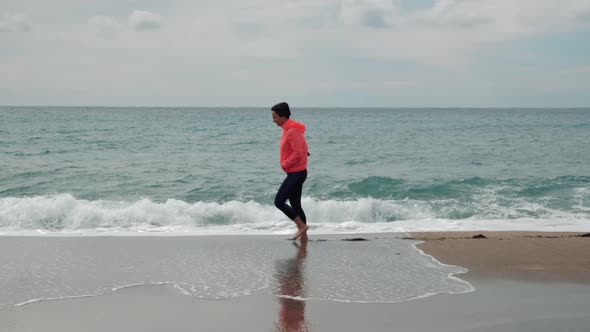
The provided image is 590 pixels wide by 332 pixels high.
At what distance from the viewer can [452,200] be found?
1279 cm

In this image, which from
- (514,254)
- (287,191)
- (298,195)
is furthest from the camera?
(298,195)

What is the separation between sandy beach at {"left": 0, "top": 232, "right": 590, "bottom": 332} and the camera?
408 centimetres

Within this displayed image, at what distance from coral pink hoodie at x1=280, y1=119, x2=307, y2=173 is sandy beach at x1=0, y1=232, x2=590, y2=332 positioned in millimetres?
1210

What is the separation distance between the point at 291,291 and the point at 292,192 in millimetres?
2370

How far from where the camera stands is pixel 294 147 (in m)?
6.99

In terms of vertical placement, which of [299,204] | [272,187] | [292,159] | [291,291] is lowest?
[272,187]

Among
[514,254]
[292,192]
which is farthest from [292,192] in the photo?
[514,254]

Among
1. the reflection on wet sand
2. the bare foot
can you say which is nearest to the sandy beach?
the reflection on wet sand

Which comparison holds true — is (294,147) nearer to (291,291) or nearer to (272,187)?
(291,291)

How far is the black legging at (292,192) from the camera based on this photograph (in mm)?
7160

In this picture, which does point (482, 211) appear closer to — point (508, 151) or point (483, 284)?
point (483, 284)

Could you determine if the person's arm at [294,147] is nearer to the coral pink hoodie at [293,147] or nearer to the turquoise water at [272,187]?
the coral pink hoodie at [293,147]

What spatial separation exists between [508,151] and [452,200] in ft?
40.2

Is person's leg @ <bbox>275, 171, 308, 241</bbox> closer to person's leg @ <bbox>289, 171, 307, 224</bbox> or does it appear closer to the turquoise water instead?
person's leg @ <bbox>289, 171, 307, 224</bbox>
